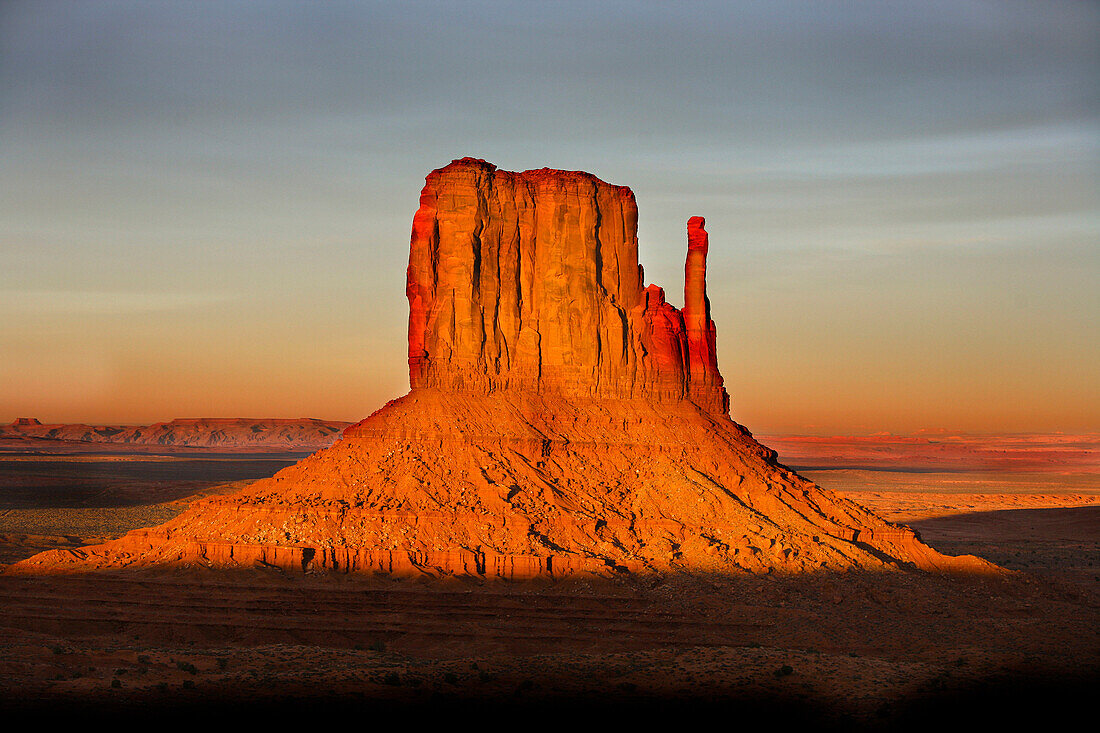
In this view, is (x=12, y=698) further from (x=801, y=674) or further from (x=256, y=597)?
(x=801, y=674)

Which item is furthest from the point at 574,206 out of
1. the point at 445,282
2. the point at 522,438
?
the point at 522,438

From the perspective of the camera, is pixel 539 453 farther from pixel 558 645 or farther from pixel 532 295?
pixel 558 645

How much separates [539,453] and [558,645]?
16.2 m

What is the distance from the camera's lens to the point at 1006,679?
3372 centimetres

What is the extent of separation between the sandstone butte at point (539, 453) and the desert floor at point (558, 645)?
2.02 metres

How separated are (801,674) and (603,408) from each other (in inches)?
1076

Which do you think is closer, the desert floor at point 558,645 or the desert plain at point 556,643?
the desert floor at point 558,645

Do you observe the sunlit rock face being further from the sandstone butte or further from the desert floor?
the desert floor

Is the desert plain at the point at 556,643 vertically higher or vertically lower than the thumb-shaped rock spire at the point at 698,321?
lower

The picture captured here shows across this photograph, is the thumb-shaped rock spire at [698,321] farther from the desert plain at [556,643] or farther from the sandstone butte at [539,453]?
the desert plain at [556,643]

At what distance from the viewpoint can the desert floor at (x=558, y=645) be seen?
31.0 metres

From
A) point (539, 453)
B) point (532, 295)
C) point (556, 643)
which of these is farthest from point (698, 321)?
point (556, 643)

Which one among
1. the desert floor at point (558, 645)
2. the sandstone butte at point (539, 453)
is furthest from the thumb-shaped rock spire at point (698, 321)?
the desert floor at point (558, 645)

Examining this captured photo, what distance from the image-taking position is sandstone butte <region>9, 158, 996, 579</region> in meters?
51.6
